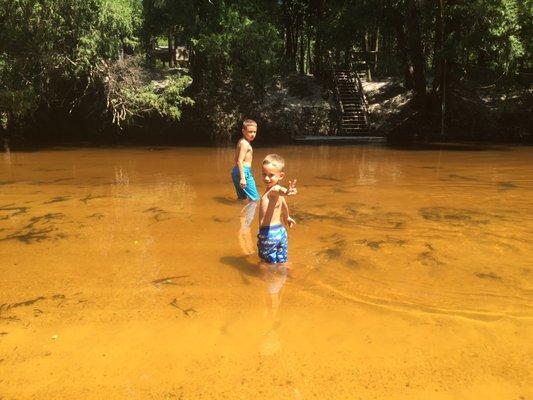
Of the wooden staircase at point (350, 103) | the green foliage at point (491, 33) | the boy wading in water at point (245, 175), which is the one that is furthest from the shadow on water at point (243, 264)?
the wooden staircase at point (350, 103)

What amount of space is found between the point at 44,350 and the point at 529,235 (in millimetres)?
5272

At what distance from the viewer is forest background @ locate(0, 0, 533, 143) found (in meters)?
15.5

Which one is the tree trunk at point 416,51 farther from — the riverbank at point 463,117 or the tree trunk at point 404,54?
the riverbank at point 463,117

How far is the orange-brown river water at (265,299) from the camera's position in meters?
2.96

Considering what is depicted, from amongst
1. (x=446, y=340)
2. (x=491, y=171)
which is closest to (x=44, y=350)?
(x=446, y=340)

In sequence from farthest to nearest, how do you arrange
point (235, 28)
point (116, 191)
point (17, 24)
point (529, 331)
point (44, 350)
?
point (235, 28)
point (17, 24)
point (116, 191)
point (529, 331)
point (44, 350)

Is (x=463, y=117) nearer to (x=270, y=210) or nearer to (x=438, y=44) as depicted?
(x=438, y=44)

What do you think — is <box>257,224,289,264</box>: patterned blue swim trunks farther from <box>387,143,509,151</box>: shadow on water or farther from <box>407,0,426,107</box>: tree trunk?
<box>407,0,426,107</box>: tree trunk

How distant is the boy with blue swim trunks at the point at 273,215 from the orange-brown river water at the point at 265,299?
174 mm

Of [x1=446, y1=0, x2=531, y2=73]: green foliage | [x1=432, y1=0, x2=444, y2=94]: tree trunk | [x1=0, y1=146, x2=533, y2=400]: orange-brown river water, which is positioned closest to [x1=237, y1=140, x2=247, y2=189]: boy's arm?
[x1=0, y1=146, x2=533, y2=400]: orange-brown river water

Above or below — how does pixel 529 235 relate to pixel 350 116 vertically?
below

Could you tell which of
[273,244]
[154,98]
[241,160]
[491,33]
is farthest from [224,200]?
[491,33]

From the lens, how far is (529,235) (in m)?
5.82

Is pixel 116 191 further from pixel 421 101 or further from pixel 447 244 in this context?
pixel 421 101
